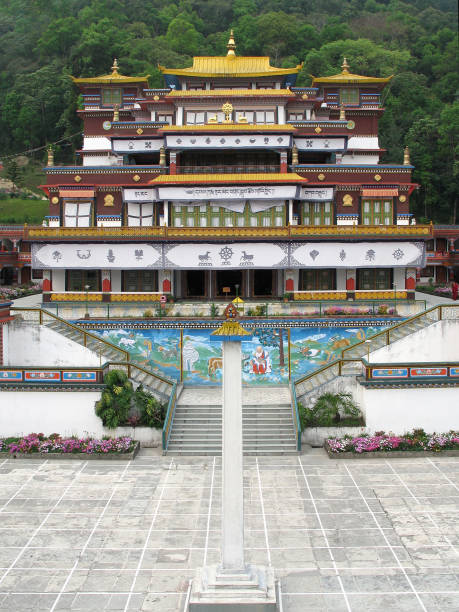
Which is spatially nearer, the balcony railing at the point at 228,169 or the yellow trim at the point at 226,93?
the balcony railing at the point at 228,169

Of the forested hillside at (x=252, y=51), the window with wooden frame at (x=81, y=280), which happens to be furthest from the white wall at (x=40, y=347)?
the forested hillside at (x=252, y=51)

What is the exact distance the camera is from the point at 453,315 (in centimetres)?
2391

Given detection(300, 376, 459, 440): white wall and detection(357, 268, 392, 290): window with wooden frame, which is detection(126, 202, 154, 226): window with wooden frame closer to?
detection(357, 268, 392, 290): window with wooden frame

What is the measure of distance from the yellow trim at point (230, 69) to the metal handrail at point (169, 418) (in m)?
23.8

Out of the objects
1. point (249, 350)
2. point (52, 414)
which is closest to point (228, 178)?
point (249, 350)

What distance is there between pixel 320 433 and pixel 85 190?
23.0 m

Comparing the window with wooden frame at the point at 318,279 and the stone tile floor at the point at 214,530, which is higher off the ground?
the window with wooden frame at the point at 318,279

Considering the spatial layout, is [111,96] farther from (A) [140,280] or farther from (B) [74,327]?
(B) [74,327]

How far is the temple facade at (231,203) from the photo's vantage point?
3372 cm

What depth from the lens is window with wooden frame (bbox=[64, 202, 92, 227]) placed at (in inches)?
1464

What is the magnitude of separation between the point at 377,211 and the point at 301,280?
20.9 feet

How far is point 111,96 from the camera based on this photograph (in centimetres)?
4275

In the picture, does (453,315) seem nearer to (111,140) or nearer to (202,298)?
(202,298)

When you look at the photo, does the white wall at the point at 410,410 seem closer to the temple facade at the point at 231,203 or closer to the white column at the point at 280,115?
the temple facade at the point at 231,203
